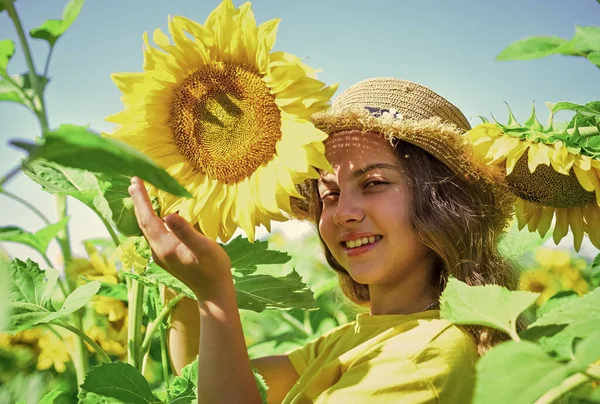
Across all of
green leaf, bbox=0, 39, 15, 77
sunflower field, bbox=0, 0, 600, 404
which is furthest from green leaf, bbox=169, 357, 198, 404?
green leaf, bbox=0, 39, 15, 77

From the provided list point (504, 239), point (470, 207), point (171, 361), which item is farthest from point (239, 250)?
point (504, 239)

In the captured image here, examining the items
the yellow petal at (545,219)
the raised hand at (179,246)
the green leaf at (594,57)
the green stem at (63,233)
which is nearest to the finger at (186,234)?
the raised hand at (179,246)

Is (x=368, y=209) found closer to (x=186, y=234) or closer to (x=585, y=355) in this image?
(x=186, y=234)

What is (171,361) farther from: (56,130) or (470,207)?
(56,130)

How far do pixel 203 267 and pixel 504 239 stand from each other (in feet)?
3.75

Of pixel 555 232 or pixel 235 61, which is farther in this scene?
pixel 555 232

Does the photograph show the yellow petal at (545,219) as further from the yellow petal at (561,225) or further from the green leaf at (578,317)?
the green leaf at (578,317)

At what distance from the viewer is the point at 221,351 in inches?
45.6

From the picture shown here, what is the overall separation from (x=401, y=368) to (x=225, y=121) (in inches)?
22.1

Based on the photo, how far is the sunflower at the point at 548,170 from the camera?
1322 millimetres

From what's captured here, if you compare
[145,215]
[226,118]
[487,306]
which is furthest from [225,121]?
[487,306]

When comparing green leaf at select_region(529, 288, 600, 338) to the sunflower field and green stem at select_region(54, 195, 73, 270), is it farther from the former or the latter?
green stem at select_region(54, 195, 73, 270)

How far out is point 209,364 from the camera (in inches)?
45.8

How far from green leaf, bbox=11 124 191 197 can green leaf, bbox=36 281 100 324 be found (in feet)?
2.43
